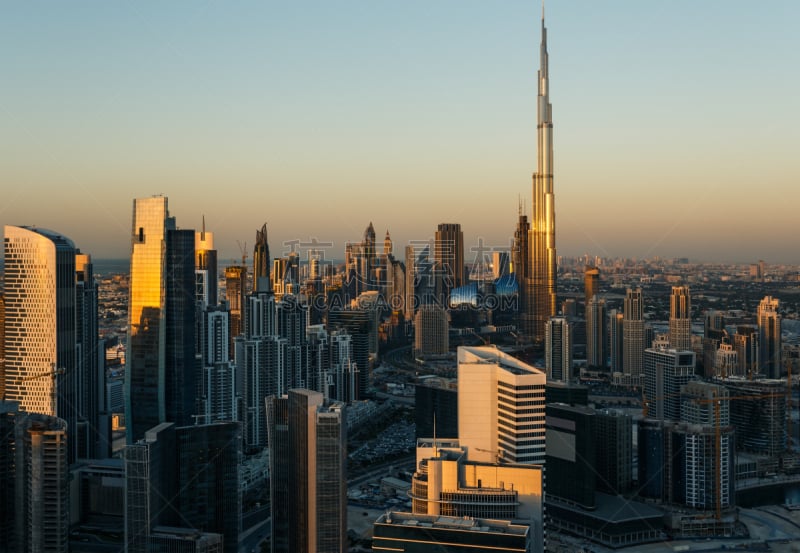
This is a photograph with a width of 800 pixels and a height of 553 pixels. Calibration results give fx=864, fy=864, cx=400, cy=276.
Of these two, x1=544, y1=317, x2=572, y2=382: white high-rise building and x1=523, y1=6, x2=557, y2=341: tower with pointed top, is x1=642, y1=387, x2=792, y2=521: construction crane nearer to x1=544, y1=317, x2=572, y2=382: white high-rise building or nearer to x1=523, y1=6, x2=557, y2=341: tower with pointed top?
x1=544, y1=317, x2=572, y2=382: white high-rise building

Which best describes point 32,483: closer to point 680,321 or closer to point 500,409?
point 500,409

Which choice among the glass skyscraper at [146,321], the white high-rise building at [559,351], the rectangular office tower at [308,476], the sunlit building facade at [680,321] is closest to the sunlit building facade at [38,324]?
the glass skyscraper at [146,321]

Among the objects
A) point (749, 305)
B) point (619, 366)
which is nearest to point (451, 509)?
point (619, 366)

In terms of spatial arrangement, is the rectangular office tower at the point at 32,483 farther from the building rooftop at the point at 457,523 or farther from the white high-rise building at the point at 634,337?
the white high-rise building at the point at 634,337

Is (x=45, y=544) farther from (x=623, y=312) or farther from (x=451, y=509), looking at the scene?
(x=623, y=312)

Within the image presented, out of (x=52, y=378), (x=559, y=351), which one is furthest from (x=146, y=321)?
(x=559, y=351)
